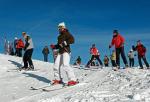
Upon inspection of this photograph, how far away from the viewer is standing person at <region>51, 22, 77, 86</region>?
13.6m

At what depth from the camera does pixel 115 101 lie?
9.52m

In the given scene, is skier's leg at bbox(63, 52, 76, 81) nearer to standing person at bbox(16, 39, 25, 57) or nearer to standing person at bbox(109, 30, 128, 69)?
standing person at bbox(109, 30, 128, 69)

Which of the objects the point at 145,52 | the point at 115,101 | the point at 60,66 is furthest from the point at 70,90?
the point at 145,52

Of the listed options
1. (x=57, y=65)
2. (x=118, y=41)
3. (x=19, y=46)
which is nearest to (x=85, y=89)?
(x=57, y=65)

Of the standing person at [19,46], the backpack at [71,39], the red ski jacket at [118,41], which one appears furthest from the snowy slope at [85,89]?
the standing person at [19,46]

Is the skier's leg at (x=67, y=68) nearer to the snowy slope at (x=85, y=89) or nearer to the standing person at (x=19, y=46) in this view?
the snowy slope at (x=85, y=89)

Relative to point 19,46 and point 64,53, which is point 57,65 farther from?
point 19,46

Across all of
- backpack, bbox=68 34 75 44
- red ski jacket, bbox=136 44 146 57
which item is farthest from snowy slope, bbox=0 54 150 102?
red ski jacket, bbox=136 44 146 57

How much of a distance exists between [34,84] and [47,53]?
2000cm

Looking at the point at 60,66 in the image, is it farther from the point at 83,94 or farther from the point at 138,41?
the point at 138,41

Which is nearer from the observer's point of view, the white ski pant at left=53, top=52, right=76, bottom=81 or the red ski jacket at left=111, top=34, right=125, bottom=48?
the white ski pant at left=53, top=52, right=76, bottom=81

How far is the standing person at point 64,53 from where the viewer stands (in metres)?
13.6

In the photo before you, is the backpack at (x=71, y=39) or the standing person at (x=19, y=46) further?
the standing person at (x=19, y=46)

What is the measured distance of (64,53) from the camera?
1377 cm
